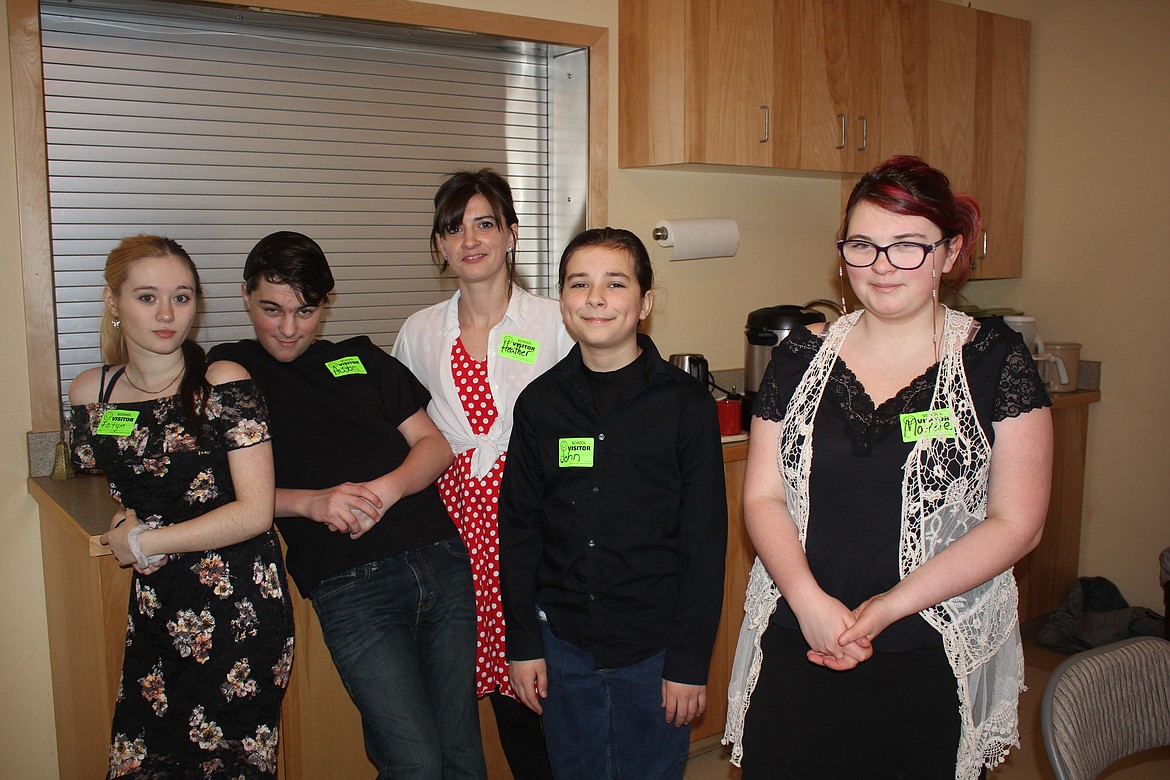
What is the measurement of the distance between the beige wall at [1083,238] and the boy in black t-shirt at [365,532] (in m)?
1.52

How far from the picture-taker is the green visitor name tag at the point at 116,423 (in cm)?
170

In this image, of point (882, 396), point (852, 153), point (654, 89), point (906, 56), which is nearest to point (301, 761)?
point (882, 396)

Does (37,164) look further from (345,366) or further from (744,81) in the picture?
(744,81)

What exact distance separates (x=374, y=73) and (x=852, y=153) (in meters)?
1.78

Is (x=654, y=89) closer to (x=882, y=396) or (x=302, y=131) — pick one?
(x=302, y=131)

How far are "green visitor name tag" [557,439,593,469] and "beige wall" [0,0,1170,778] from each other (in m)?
1.63

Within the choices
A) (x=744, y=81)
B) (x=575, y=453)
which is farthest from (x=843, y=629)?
(x=744, y=81)

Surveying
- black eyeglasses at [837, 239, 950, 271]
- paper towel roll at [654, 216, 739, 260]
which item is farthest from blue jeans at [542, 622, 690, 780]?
paper towel roll at [654, 216, 739, 260]

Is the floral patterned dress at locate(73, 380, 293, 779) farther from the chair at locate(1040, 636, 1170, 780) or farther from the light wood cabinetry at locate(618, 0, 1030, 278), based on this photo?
the light wood cabinetry at locate(618, 0, 1030, 278)

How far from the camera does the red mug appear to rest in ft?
10.0

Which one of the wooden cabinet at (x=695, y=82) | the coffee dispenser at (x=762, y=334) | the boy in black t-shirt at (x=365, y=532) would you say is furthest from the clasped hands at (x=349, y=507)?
the wooden cabinet at (x=695, y=82)

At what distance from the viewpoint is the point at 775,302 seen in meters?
3.79

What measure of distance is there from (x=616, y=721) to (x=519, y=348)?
2.91 ft

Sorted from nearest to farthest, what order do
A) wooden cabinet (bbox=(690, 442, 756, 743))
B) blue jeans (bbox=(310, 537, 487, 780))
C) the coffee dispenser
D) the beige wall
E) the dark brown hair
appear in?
blue jeans (bbox=(310, 537, 487, 780))
the dark brown hair
wooden cabinet (bbox=(690, 442, 756, 743))
the coffee dispenser
the beige wall
